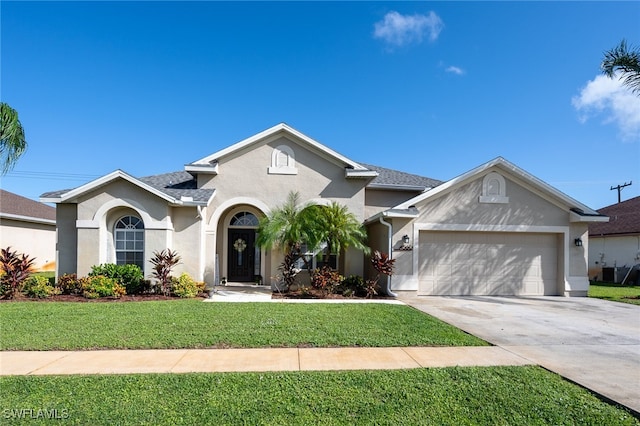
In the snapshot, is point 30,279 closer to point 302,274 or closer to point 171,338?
point 171,338

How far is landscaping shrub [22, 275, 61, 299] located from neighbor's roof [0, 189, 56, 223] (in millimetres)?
10707

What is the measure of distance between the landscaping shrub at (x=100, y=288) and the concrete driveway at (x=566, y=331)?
9792 millimetres

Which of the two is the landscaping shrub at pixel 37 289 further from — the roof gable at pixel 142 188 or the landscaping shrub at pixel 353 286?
the landscaping shrub at pixel 353 286

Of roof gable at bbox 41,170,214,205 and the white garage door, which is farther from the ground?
roof gable at bbox 41,170,214,205

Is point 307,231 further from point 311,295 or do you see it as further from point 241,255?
point 241,255

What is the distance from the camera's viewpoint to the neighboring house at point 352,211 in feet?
41.2

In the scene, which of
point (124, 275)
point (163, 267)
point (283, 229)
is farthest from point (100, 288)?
point (283, 229)

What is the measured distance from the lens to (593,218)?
13516 millimetres

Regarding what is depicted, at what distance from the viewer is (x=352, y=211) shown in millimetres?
14680

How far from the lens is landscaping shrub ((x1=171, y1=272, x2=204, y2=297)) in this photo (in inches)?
469

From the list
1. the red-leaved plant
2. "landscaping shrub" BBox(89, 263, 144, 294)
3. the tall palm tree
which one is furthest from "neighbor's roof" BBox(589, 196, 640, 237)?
"landscaping shrub" BBox(89, 263, 144, 294)

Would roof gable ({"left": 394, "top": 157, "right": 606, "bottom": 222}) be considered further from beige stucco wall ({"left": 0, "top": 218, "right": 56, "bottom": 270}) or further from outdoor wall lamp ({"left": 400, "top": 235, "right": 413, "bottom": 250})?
beige stucco wall ({"left": 0, "top": 218, "right": 56, "bottom": 270})

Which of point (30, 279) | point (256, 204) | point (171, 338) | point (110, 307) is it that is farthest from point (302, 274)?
point (30, 279)

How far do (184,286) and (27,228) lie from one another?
52.4 ft
